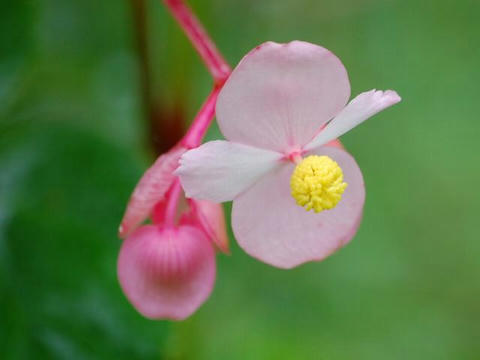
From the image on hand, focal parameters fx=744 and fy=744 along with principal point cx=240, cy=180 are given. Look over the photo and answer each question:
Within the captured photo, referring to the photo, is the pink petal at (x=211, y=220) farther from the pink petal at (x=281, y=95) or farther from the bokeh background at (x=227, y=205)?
the bokeh background at (x=227, y=205)

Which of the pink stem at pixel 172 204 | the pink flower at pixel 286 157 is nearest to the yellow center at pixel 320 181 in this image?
the pink flower at pixel 286 157

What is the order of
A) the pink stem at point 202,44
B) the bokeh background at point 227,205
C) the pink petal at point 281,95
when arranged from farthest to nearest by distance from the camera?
the bokeh background at point 227,205
the pink stem at point 202,44
the pink petal at point 281,95

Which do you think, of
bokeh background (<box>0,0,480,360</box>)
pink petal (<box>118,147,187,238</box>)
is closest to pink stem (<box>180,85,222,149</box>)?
pink petal (<box>118,147,187,238</box>)

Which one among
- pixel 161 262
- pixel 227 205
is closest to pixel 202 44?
pixel 161 262

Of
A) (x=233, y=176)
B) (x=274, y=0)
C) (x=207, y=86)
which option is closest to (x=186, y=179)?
(x=233, y=176)

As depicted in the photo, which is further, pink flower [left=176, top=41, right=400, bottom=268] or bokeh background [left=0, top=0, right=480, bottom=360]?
bokeh background [left=0, top=0, right=480, bottom=360]

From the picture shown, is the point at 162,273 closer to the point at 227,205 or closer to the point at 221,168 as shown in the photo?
the point at 221,168

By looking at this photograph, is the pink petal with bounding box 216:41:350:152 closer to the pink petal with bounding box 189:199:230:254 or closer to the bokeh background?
the pink petal with bounding box 189:199:230:254
